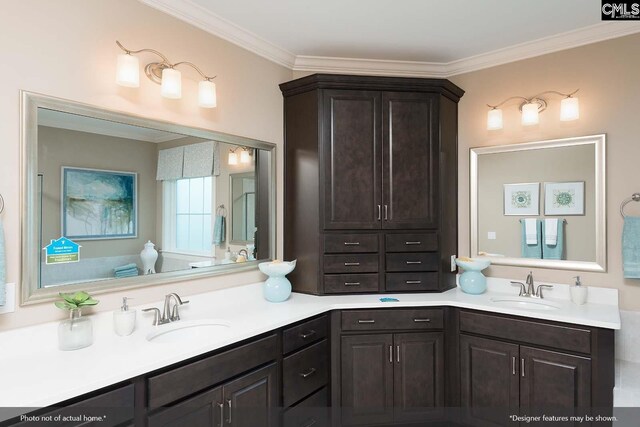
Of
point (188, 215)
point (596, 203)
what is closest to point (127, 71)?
point (188, 215)

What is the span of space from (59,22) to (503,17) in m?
2.42

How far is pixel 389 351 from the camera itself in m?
2.48

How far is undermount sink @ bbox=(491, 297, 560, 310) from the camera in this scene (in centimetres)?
248

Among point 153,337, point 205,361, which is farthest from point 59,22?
point 205,361

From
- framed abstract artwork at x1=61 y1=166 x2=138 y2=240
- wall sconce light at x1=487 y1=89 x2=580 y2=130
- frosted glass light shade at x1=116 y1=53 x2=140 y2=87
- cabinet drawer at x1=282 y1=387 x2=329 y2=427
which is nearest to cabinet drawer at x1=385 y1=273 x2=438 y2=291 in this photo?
cabinet drawer at x1=282 y1=387 x2=329 y2=427

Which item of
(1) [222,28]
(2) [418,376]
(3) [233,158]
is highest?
(1) [222,28]

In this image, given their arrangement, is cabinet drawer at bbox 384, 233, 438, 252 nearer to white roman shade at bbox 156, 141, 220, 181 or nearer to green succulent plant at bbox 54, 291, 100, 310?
white roman shade at bbox 156, 141, 220, 181

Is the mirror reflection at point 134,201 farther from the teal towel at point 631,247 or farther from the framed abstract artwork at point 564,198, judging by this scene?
the teal towel at point 631,247

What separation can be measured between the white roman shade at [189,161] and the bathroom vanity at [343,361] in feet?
2.45

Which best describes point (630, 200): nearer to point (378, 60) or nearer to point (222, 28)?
point (378, 60)

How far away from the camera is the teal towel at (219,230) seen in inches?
95.5

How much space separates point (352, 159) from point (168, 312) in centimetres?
154

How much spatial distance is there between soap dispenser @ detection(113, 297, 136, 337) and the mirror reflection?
0.58 feet

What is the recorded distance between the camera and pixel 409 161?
277 cm
